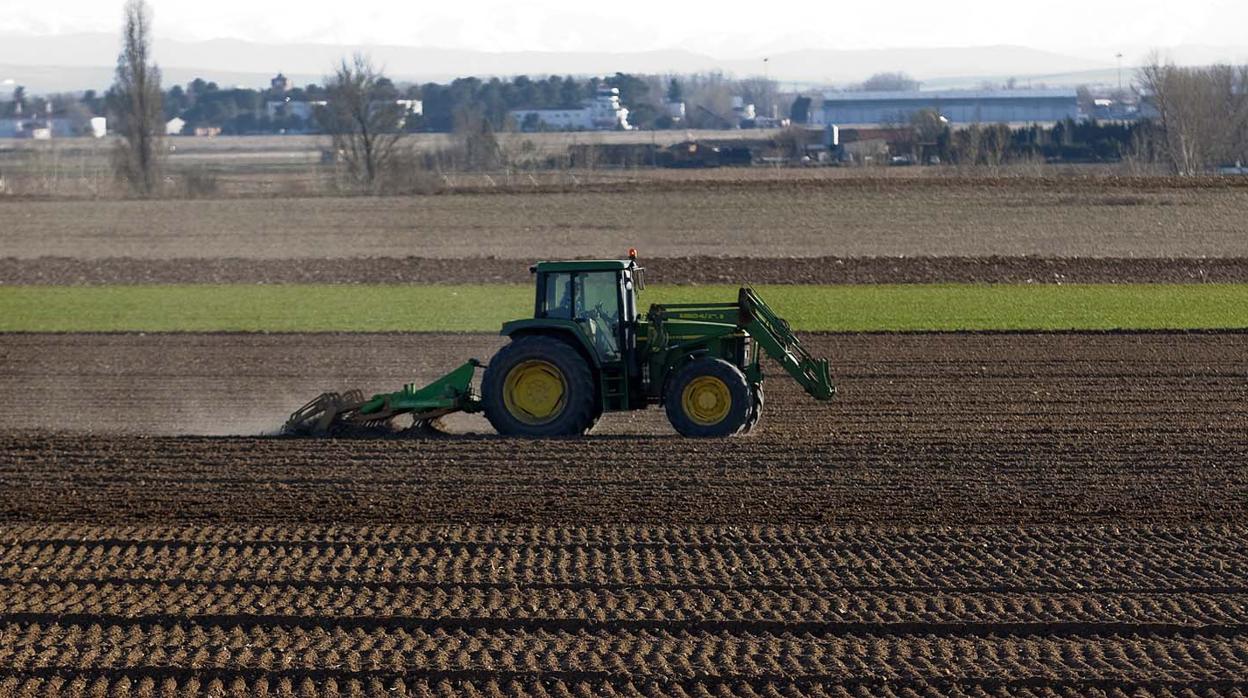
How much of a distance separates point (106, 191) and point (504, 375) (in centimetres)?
5513

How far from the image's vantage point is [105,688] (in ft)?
28.1

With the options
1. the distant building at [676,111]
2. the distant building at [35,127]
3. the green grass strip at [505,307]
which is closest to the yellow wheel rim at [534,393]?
the green grass strip at [505,307]

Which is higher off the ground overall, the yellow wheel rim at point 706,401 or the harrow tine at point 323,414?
the yellow wheel rim at point 706,401

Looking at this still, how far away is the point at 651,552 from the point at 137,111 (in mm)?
63697

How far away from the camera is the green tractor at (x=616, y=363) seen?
15539 millimetres

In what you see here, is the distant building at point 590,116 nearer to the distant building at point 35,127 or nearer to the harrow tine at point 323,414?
the distant building at point 35,127

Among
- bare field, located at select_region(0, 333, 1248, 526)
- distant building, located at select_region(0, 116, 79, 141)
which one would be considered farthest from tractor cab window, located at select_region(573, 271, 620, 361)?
distant building, located at select_region(0, 116, 79, 141)

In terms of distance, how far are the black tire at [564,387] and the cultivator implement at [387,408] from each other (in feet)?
0.82

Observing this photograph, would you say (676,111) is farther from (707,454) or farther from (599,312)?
(707,454)

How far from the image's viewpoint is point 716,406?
614 inches

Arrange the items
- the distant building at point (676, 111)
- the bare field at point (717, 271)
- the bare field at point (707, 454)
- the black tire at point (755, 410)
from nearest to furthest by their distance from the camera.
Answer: the bare field at point (707, 454)
the black tire at point (755, 410)
the bare field at point (717, 271)
the distant building at point (676, 111)

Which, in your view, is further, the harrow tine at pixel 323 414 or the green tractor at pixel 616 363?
the harrow tine at pixel 323 414

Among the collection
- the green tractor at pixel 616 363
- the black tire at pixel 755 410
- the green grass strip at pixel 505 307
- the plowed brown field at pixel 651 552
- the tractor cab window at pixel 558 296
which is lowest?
the green grass strip at pixel 505 307

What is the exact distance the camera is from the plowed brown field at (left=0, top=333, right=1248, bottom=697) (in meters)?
8.86
